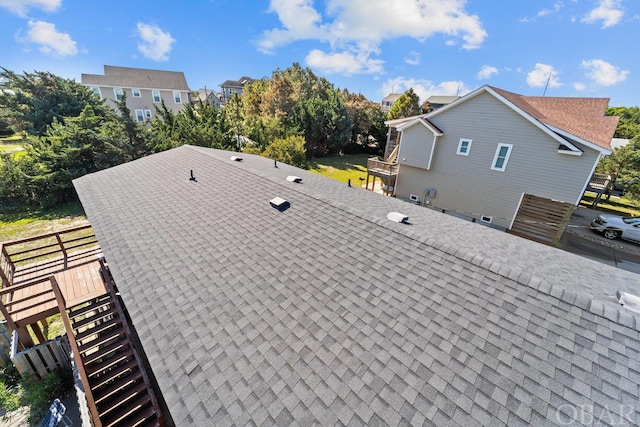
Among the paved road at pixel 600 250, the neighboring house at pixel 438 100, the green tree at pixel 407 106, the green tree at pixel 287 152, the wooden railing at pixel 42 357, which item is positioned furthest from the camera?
the neighboring house at pixel 438 100

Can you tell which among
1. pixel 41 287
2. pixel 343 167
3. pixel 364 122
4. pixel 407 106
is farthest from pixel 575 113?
pixel 41 287

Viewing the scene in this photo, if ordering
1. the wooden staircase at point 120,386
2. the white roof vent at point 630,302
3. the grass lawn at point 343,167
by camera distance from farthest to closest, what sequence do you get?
the grass lawn at point 343,167, the wooden staircase at point 120,386, the white roof vent at point 630,302

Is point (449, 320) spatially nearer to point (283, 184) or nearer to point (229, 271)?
point (229, 271)

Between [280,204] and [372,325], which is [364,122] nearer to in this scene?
[280,204]

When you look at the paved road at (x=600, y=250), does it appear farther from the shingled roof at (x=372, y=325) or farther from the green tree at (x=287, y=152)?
the green tree at (x=287, y=152)

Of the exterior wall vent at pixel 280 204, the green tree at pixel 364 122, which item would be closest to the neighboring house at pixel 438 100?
the green tree at pixel 364 122

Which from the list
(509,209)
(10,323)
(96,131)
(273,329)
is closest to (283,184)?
(273,329)

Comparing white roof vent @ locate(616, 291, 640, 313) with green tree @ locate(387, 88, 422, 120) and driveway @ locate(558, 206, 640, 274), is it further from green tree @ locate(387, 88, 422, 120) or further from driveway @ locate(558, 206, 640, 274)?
green tree @ locate(387, 88, 422, 120)

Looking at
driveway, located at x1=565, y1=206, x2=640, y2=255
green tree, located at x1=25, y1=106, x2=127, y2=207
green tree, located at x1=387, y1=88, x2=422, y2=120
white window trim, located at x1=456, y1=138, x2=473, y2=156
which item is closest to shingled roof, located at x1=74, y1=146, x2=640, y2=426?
white window trim, located at x1=456, y1=138, x2=473, y2=156
